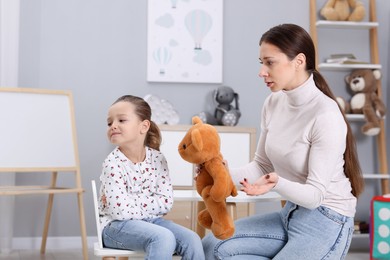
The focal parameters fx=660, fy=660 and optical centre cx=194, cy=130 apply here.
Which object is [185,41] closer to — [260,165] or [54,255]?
[54,255]

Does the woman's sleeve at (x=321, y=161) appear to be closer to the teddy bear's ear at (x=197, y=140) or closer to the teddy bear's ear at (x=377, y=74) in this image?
the teddy bear's ear at (x=197, y=140)

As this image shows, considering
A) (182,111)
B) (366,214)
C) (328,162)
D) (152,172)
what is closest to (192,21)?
(182,111)

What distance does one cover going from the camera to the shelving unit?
14.0 feet

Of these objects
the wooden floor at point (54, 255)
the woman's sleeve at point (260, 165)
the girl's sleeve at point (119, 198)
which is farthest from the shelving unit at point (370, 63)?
the girl's sleeve at point (119, 198)

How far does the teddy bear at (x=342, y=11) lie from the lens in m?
4.31

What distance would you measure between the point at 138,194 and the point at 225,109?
81.1 inches

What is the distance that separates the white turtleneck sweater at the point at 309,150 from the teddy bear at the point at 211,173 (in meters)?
0.15

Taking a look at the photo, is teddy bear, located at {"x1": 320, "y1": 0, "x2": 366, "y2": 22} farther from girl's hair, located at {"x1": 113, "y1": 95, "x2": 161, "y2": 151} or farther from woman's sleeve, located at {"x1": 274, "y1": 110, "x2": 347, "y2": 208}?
woman's sleeve, located at {"x1": 274, "y1": 110, "x2": 347, "y2": 208}

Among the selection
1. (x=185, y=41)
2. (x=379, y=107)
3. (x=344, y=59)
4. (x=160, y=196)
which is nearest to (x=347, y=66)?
(x=344, y=59)

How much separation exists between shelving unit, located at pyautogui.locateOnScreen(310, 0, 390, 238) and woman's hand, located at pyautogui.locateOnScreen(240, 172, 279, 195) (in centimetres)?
255

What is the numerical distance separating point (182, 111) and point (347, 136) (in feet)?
7.55

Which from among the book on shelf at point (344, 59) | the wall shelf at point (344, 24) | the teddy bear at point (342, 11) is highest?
the teddy bear at point (342, 11)

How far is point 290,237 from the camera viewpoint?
6.54ft

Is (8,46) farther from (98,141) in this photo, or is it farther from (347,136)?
(347,136)
